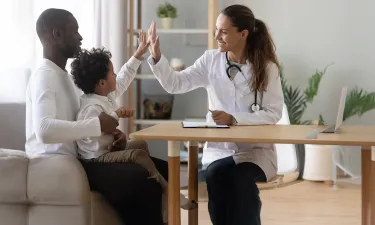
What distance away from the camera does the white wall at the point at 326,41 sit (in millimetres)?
4828

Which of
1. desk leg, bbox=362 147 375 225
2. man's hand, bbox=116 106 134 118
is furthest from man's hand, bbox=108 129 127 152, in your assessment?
desk leg, bbox=362 147 375 225

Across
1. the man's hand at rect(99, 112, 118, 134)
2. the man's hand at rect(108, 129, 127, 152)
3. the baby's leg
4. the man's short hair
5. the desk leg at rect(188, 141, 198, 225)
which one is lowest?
the desk leg at rect(188, 141, 198, 225)

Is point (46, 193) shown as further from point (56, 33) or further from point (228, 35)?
point (228, 35)

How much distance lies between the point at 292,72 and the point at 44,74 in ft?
9.97

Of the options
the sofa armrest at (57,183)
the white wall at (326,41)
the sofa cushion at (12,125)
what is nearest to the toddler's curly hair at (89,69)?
the sofa armrest at (57,183)

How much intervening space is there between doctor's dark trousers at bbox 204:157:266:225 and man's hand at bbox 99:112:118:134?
0.49 meters

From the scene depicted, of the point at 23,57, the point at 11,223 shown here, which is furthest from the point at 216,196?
the point at 23,57

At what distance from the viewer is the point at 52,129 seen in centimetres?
210

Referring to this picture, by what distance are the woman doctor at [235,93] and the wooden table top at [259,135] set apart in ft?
0.54

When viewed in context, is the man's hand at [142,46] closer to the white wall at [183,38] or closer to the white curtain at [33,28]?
the white curtain at [33,28]

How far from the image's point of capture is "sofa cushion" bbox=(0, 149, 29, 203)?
215cm

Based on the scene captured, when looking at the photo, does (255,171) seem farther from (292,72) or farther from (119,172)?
(292,72)

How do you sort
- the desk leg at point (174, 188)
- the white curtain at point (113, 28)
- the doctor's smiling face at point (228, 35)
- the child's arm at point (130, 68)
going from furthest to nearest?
the white curtain at point (113, 28) < the child's arm at point (130, 68) < the doctor's smiling face at point (228, 35) < the desk leg at point (174, 188)

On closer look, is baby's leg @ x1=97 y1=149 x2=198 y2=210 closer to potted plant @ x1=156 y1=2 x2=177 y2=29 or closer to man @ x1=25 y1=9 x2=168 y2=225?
man @ x1=25 y1=9 x2=168 y2=225
